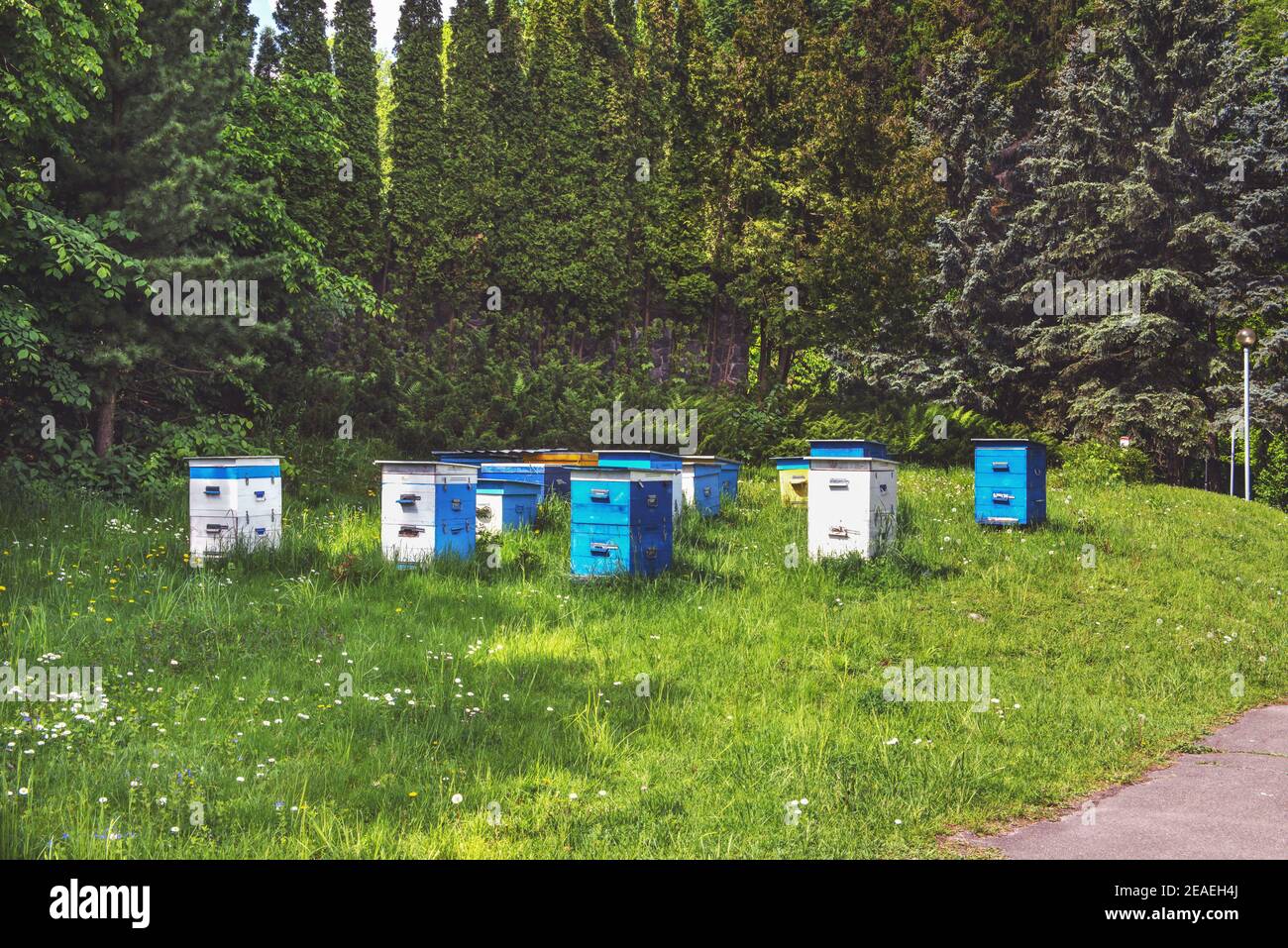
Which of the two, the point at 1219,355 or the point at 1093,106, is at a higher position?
the point at 1093,106

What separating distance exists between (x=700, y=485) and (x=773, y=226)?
14395 mm

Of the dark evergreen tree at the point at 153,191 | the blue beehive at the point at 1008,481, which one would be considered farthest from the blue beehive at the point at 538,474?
the blue beehive at the point at 1008,481

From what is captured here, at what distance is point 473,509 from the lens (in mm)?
11883

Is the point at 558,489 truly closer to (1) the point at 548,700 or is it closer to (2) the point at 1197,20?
(1) the point at 548,700

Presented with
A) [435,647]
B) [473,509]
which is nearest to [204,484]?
[473,509]

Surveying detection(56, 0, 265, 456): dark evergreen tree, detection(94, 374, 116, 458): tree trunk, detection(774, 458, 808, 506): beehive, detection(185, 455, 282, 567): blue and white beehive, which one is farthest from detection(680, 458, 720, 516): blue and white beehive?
detection(94, 374, 116, 458): tree trunk
